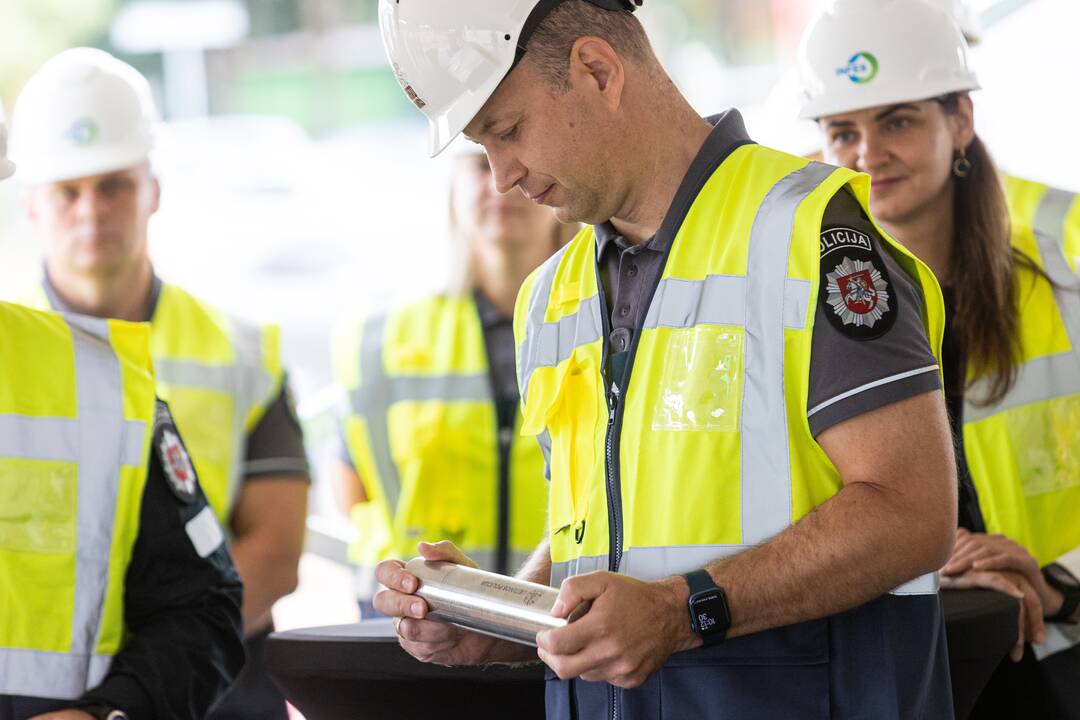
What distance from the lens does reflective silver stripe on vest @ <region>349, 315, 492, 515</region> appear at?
396cm

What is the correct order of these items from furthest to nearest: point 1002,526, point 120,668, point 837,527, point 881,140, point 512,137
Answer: point 881,140 < point 1002,526 < point 120,668 < point 512,137 < point 837,527

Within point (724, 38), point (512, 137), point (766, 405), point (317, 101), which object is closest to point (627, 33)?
point (512, 137)

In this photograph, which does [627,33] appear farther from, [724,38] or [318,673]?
[724,38]

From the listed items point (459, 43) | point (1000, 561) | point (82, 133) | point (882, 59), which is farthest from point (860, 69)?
point (82, 133)

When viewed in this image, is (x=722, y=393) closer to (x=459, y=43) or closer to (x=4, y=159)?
(x=459, y=43)

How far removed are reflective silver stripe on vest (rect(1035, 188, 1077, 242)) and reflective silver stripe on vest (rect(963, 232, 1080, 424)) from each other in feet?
1.48

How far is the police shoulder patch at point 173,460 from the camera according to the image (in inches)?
93.2

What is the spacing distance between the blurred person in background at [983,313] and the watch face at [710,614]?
3.40 feet


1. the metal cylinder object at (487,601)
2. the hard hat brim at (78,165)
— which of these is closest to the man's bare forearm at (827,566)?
the metal cylinder object at (487,601)

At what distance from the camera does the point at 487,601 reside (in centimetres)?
179

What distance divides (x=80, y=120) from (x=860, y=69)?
1.93 metres

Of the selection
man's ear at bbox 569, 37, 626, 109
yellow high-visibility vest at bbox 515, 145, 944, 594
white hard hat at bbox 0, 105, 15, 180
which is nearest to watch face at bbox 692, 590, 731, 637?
yellow high-visibility vest at bbox 515, 145, 944, 594

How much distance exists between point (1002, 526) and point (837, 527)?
1162 mm

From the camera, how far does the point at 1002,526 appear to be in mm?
2748
